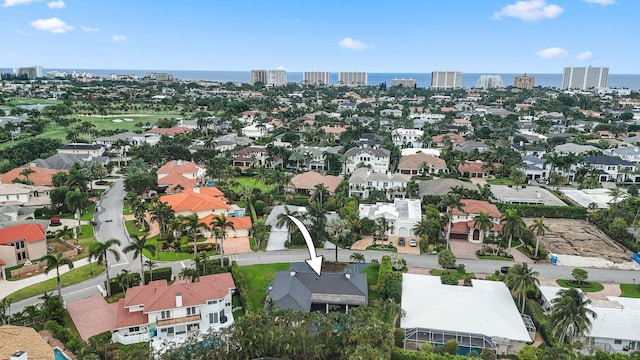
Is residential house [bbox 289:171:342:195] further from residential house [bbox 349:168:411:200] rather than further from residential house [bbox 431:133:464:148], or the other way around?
residential house [bbox 431:133:464:148]

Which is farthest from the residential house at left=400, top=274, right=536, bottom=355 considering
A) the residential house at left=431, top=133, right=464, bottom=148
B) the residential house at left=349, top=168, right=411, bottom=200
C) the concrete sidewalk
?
the residential house at left=431, top=133, right=464, bottom=148

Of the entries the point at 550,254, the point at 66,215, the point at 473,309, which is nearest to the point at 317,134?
the point at 66,215

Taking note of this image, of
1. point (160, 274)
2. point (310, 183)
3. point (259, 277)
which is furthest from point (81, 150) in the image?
point (259, 277)

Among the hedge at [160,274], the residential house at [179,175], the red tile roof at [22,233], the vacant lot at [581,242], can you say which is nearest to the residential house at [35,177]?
the residential house at [179,175]

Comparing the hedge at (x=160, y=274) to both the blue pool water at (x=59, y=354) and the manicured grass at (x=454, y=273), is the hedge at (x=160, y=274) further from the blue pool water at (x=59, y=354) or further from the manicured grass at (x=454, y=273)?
the manicured grass at (x=454, y=273)

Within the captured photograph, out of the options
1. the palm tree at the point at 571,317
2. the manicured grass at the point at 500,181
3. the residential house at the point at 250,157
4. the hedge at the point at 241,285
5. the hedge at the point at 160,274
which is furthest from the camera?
the residential house at the point at 250,157

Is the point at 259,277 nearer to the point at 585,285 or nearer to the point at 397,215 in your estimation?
the point at 397,215
